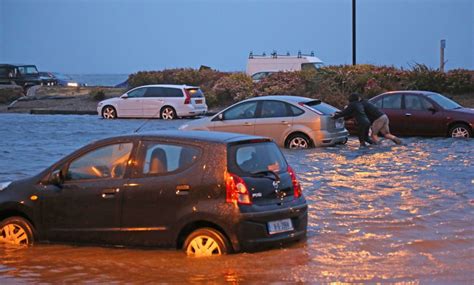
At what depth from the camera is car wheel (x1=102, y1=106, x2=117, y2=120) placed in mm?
33250

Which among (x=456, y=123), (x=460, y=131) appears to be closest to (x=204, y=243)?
(x=460, y=131)

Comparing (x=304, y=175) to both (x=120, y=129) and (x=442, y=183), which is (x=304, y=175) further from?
(x=120, y=129)

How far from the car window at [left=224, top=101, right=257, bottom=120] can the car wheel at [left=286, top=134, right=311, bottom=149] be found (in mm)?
1098

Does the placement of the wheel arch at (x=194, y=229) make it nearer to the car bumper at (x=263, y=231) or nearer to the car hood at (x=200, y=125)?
the car bumper at (x=263, y=231)

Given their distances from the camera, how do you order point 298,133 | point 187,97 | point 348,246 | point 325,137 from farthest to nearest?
point 187,97
point 298,133
point 325,137
point 348,246

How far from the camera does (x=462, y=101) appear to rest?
1232 inches

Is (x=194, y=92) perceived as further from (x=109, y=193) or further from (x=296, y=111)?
(x=109, y=193)

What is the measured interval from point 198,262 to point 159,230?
61 centimetres

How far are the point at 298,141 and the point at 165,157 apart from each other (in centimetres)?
1100

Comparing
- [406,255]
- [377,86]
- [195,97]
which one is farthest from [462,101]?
[406,255]

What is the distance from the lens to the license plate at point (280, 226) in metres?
9.16

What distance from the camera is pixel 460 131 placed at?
2202cm

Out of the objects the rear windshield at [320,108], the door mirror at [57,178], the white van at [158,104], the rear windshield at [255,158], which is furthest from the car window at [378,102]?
the door mirror at [57,178]

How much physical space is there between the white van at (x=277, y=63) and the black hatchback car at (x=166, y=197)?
3173 centimetres
